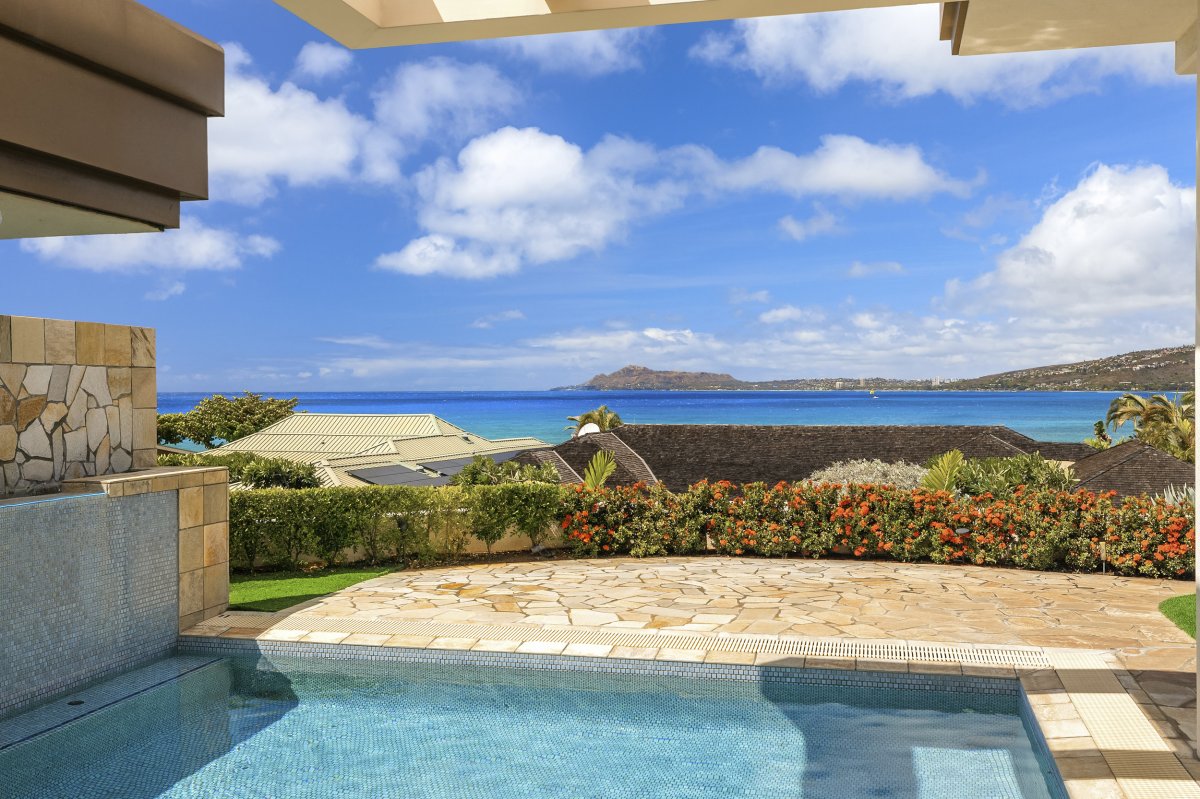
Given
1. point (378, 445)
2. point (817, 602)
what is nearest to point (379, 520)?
point (817, 602)

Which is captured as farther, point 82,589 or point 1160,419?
point 1160,419

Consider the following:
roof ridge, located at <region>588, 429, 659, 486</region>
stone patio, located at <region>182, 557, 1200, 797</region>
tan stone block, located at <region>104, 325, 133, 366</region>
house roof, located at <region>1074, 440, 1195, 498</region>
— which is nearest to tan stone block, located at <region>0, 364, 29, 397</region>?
tan stone block, located at <region>104, 325, 133, 366</region>

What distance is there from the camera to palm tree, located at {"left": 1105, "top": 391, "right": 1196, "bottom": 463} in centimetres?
2712

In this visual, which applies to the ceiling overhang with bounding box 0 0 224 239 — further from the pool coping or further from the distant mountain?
the distant mountain

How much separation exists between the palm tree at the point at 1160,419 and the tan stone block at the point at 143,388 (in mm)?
26351

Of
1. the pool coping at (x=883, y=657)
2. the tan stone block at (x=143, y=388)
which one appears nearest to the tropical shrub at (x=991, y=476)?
the pool coping at (x=883, y=657)

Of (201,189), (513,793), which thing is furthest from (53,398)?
(201,189)

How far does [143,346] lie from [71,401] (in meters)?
0.93

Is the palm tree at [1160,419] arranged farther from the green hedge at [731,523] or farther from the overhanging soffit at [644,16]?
the overhanging soffit at [644,16]

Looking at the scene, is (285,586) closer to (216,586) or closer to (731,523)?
(216,586)

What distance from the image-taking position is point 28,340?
6457mm

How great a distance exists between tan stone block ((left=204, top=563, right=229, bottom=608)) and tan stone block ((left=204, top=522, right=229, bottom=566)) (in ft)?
0.20

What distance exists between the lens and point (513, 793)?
16.3ft

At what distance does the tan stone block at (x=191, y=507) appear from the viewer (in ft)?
24.3
